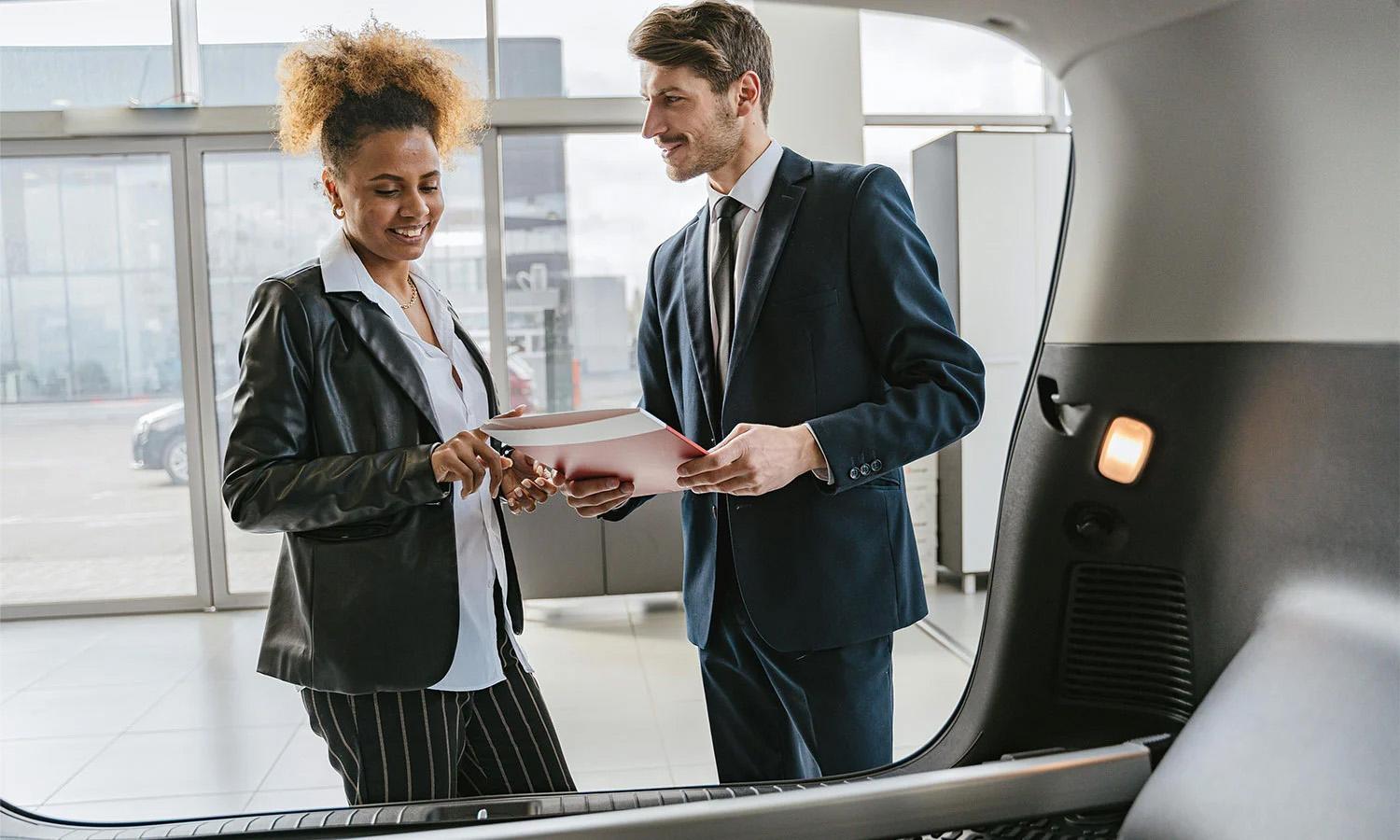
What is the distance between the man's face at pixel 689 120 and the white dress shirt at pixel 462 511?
1.34 ft

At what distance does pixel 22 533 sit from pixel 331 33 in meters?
4.89

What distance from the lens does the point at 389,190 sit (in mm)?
1273

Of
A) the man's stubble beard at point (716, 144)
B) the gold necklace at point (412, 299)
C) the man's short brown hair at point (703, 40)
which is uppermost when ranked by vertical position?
the man's short brown hair at point (703, 40)

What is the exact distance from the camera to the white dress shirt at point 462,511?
1.24m

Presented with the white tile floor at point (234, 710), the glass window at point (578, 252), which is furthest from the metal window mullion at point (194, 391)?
the glass window at point (578, 252)

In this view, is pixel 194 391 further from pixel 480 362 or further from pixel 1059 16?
pixel 1059 16

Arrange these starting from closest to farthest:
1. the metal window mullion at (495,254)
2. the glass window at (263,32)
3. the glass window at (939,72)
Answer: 1. the glass window at (263,32)
2. the metal window mullion at (495,254)
3. the glass window at (939,72)

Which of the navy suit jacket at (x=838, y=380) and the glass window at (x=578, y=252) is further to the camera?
the glass window at (x=578, y=252)

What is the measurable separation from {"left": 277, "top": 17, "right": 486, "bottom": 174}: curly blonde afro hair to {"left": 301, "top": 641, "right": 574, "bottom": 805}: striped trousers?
67 centimetres

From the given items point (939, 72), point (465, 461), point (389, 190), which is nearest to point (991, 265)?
point (939, 72)

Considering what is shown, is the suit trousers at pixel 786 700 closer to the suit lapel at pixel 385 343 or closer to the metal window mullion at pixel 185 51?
the suit lapel at pixel 385 343

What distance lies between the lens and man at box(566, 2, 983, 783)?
1263mm

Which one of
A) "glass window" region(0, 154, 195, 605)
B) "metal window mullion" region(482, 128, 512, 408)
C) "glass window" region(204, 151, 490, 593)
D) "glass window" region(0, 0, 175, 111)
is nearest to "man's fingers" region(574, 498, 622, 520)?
"metal window mullion" region(482, 128, 512, 408)

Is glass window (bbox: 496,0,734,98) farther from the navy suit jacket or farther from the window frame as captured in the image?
the navy suit jacket
